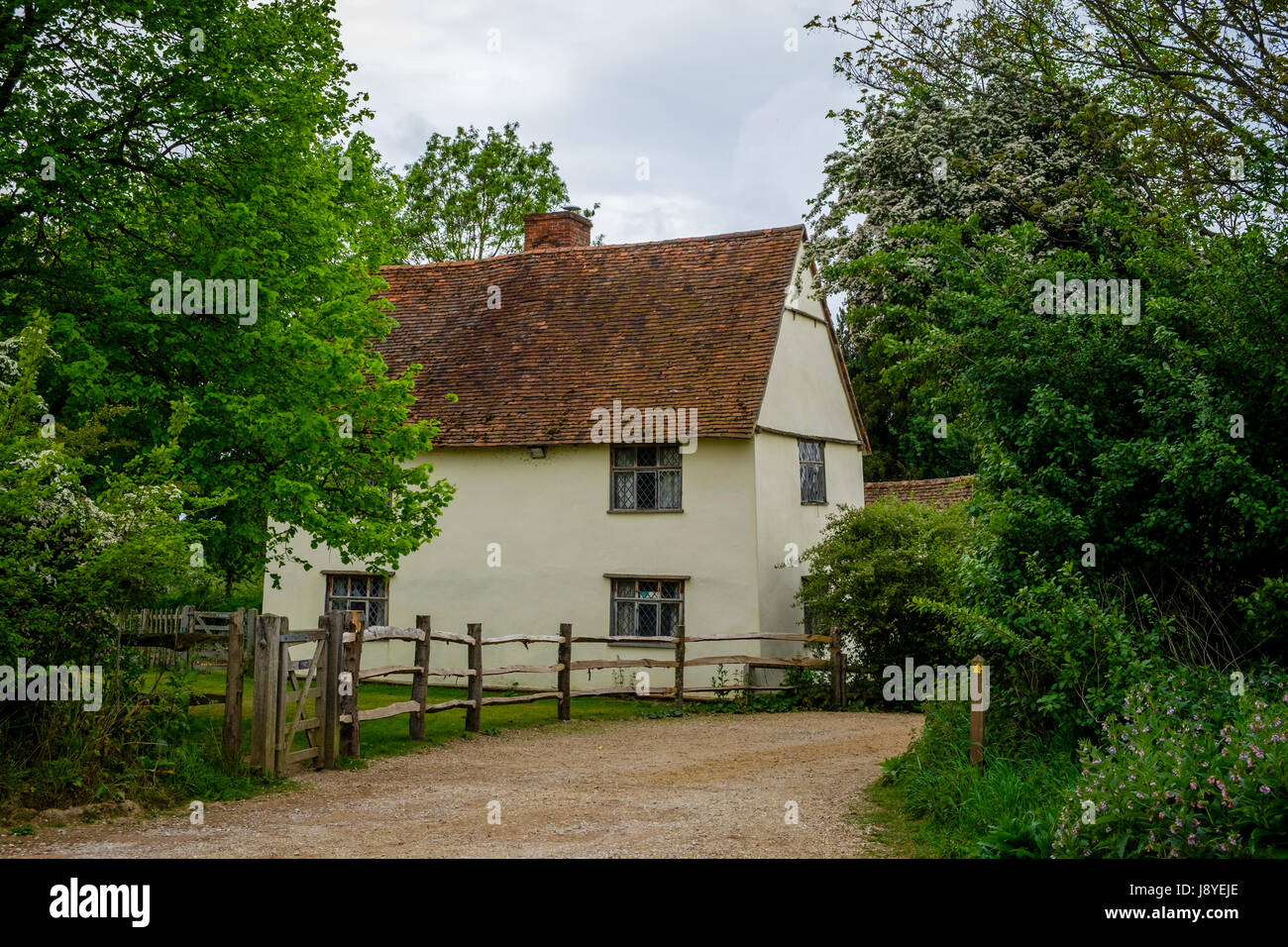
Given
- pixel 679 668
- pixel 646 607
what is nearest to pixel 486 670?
pixel 679 668

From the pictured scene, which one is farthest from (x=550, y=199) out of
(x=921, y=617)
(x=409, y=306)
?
(x=921, y=617)

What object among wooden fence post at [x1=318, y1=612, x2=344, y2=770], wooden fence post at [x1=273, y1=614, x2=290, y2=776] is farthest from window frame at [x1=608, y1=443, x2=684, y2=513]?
wooden fence post at [x1=273, y1=614, x2=290, y2=776]

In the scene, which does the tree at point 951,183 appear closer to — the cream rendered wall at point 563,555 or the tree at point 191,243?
the cream rendered wall at point 563,555

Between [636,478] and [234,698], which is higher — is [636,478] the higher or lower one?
the higher one

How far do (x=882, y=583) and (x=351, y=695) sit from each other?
10378 millimetres

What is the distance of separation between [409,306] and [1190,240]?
19256 millimetres

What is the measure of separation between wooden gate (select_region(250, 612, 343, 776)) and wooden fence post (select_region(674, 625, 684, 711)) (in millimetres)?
7903

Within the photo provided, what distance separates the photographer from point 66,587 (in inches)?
372

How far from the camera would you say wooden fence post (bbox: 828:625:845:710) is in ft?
66.0

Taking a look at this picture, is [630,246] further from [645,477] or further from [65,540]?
[65,540]

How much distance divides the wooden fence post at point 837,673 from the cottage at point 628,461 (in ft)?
4.08

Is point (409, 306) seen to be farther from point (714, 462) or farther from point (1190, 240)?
point (1190, 240)

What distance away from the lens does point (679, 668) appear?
19.8m

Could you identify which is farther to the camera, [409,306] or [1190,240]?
[409,306]
